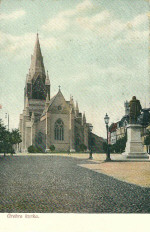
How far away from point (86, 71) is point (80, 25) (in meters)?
1.82

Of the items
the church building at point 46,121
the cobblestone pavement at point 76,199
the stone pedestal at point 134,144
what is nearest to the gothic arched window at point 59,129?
the church building at point 46,121

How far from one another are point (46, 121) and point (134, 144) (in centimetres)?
4105

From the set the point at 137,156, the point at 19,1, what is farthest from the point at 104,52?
the point at 137,156

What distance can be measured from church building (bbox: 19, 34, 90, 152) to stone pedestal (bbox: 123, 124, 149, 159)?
26.2 meters

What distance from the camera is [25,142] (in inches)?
2479

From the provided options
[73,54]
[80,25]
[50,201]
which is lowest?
[50,201]

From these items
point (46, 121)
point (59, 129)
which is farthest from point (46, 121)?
point (59, 129)

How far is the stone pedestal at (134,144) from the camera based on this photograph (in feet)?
68.5

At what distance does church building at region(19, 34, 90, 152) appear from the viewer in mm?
54778

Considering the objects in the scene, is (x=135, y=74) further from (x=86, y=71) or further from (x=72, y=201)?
(x=72, y=201)

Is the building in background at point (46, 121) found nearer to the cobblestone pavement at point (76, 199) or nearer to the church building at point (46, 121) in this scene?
the church building at point (46, 121)

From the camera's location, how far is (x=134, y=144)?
2102 centimetres

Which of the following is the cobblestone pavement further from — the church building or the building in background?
the church building

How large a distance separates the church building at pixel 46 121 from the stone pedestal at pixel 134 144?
2618 cm
